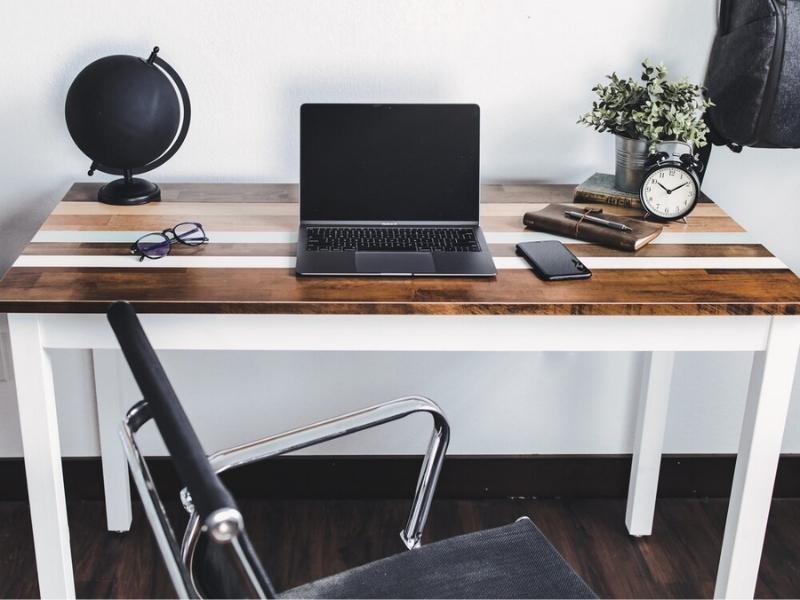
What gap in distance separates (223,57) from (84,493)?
1.06 meters

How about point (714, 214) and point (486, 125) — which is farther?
point (486, 125)

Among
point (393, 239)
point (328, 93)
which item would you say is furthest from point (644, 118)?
point (328, 93)

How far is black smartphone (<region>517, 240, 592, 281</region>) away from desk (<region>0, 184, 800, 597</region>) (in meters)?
0.02

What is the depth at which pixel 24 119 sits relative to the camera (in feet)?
6.31

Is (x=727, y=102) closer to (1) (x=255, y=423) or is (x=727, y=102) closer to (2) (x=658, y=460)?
(2) (x=658, y=460)

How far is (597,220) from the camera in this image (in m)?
1.70

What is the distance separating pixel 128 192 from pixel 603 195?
90 centimetres

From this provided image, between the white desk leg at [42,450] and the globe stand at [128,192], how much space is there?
14.1 inches

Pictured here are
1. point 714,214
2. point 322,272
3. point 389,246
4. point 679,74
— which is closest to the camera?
point 322,272

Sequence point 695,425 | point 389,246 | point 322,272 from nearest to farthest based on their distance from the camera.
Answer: point 322,272, point 389,246, point 695,425

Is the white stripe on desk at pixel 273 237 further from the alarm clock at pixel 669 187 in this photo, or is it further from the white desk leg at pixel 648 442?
the white desk leg at pixel 648 442

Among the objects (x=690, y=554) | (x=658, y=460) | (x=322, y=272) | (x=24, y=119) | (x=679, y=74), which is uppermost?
(x=679, y=74)

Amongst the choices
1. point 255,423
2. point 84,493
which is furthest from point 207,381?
point 84,493

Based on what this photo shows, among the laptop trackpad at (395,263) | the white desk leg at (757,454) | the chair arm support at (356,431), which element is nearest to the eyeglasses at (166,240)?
the laptop trackpad at (395,263)
